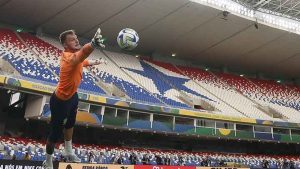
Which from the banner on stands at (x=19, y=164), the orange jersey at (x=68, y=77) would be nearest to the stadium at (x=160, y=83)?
the banner on stands at (x=19, y=164)

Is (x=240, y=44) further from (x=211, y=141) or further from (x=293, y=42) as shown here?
(x=211, y=141)

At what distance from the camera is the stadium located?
20.7 meters

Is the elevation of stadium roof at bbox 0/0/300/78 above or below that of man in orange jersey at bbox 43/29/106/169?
above

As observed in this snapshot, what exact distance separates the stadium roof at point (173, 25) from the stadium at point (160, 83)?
0.08 m

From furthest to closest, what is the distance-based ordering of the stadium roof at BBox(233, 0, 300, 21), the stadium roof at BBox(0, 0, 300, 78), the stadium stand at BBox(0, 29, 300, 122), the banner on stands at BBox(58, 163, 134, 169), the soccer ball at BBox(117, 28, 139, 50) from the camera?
the stadium roof at BBox(233, 0, 300, 21) < the stadium roof at BBox(0, 0, 300, 78) < the stadium stand at BBox(0, 29, 300, 122) < the banner on stands at BBox(58, 163, 134, 169) < the soccer ball at BBox(117, 28, 139, 50)

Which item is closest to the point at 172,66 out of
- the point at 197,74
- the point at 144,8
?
the point at 197,74

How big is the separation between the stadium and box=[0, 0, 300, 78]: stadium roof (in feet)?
0.27

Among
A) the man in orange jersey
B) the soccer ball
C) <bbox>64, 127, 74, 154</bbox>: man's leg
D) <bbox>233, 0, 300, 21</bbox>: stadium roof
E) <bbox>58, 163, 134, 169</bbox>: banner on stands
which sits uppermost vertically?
<bbox>233, 0, 300, 21</bbox>: stadium roof

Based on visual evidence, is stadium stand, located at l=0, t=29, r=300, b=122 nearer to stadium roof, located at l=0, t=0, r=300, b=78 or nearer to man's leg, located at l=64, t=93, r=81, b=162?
stadium roof, located at l=0, t=0, r=300, b=78

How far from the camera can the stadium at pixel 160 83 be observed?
20.7 meters

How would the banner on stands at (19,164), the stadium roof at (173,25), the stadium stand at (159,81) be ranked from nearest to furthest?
1. the banner on stands at (19,164)
2. the stadium stand at (159,81)
3. the stadium roof at (173,25)

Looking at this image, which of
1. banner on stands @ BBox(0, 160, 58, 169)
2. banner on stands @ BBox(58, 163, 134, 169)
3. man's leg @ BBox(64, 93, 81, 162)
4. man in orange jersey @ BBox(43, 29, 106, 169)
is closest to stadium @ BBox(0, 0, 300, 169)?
banner on stands @ BBox(58, 163, 134, 169)

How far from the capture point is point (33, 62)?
22.1 m

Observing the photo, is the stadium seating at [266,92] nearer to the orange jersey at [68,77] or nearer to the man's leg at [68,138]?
the man's leg at [68,138]
